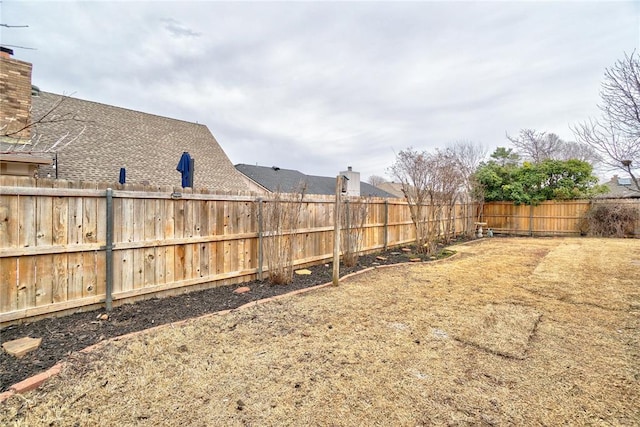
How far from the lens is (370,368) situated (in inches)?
94.8

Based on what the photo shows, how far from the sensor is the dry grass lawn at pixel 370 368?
1864 millimetres

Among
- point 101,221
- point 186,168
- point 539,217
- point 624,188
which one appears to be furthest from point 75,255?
point 624,188

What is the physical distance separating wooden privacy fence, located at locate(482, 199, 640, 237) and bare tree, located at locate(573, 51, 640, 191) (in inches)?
386

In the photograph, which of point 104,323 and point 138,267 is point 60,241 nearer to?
point 138,267

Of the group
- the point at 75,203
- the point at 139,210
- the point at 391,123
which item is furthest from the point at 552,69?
the point at 75,203

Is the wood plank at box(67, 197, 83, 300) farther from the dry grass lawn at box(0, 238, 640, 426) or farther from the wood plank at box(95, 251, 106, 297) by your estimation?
the dry grass lawn at box(0, 238, 640, 426)

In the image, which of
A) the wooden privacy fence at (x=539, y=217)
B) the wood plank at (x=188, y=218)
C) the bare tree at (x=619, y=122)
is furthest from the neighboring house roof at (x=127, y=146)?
the wooden privacy fence at (x=539, y=217)

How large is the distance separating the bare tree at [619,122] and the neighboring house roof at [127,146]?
7.89 m

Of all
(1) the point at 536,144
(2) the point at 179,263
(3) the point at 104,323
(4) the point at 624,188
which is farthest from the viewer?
(1) the point at 536,144

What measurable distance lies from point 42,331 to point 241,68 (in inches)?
309

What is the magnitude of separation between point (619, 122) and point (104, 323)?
305 inches

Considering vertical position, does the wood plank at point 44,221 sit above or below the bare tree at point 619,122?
below

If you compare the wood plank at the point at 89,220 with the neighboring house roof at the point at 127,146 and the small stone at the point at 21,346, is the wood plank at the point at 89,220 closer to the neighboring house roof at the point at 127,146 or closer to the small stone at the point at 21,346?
the small stone at the point at 21,346

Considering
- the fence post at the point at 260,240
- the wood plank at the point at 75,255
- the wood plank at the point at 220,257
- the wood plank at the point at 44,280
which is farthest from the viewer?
the fence post at the point at 260,240
